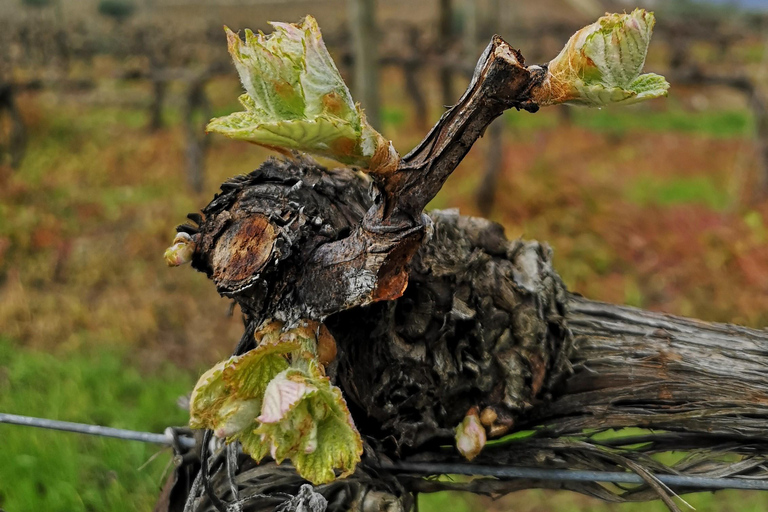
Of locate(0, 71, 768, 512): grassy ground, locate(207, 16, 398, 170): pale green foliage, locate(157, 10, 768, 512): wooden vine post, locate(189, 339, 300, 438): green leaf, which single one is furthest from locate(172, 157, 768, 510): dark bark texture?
locate(0, 71, 768, 512): grassy ground

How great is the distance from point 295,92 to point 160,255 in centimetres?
525

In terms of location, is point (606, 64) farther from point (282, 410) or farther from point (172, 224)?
point (172, 224)

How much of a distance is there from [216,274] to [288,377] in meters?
0.27

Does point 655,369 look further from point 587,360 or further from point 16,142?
point 16,142

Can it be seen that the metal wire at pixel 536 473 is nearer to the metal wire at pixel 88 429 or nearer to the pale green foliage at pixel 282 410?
the metal wire at pixel 88 429

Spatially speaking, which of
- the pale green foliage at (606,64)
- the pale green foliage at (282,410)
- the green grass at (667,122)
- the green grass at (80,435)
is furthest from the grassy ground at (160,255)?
the pale green foliage at (606,64)

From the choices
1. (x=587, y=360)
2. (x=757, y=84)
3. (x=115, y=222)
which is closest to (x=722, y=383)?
(x=587, y=360)

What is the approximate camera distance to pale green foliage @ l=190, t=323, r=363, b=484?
91 cm

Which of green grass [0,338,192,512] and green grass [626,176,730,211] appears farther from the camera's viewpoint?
green grass [626,176,730,211]

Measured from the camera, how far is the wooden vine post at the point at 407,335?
0.87 metres

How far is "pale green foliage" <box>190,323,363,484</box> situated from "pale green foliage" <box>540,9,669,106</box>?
578mm

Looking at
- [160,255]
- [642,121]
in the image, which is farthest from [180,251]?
[642,121]

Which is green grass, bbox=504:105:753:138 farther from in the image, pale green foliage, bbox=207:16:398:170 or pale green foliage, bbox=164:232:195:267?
pale green foliage, bbox=207:16:398:170

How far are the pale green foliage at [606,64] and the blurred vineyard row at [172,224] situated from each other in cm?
195
